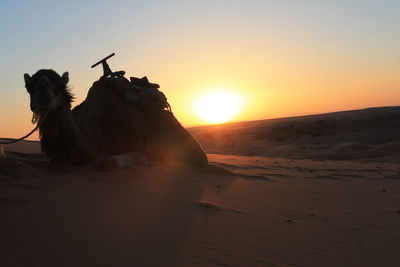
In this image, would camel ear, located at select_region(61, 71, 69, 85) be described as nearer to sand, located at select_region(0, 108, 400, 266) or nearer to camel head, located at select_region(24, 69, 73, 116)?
camel head, located at select_region(24, 69, 73, 116)

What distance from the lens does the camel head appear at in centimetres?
450

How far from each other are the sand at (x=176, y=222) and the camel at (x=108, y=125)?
36cm

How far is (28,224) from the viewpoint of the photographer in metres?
2.82

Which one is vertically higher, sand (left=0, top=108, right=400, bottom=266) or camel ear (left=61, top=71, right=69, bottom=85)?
camel ear (left=61, top=71, right=69, bottom=85)

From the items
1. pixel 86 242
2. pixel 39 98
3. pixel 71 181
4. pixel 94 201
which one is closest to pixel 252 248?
pixel 86 242

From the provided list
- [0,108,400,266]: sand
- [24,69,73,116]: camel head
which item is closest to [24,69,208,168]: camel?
[24,69,73,116]: camel head

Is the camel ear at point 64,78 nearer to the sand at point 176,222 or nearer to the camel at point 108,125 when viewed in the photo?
the camel at point 108,125

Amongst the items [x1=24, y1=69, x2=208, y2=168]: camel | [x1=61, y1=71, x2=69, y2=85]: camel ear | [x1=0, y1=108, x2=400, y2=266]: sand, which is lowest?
[x1=0, y1=108, x2=400, y2=266]: sand

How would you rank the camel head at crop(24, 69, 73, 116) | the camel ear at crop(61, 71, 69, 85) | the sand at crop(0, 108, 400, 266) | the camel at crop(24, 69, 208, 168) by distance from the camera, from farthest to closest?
the camel ear at crop(61, 71, 69, 85) → the camel at crop(24, 69, 208, 168) → the camel head at crop(24, 69, 73, 116) → the sand at crop(0, 108, 400, 266)

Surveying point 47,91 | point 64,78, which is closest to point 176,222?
point 47,91

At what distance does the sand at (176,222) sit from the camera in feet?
8.61

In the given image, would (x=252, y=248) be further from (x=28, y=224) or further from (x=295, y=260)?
(x=28, y=224)

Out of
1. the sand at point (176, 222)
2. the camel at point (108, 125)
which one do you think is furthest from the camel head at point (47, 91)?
the sand at point (176, 222)

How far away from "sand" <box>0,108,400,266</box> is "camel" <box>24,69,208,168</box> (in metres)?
0.36
